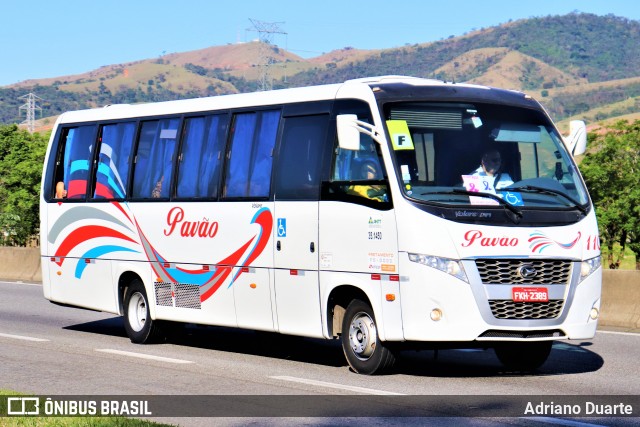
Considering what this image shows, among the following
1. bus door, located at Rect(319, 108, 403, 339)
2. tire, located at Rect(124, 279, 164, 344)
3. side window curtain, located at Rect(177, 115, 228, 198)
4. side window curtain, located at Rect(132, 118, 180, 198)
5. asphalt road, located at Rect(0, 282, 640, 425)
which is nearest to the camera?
asphalt road, located at Rect(0, 282, 640, 425)

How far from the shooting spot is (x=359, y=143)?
12094mm

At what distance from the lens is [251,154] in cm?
1421

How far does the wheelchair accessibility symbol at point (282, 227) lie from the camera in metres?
13.4

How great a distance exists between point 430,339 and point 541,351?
1797 mm

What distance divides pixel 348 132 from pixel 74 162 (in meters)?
7.18

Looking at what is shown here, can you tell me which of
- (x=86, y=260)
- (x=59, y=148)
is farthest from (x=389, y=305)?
(x=59, y=148)

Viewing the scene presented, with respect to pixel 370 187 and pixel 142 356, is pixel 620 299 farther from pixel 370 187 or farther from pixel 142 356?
pixel 142 356

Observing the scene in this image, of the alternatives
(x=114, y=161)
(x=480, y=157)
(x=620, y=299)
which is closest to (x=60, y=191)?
(x=114, y=161)

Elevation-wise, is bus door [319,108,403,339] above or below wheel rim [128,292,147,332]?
above

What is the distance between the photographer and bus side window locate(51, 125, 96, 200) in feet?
57.7

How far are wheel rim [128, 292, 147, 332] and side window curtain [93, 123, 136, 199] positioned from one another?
1392 millimetres

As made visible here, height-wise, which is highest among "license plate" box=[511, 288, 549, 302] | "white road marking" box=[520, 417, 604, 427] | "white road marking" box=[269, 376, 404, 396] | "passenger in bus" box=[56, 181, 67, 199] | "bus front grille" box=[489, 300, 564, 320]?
"passenger in bus" box=[56, 181, 67, 199]

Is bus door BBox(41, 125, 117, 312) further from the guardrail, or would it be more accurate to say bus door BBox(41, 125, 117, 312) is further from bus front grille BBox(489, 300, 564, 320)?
the guardrail

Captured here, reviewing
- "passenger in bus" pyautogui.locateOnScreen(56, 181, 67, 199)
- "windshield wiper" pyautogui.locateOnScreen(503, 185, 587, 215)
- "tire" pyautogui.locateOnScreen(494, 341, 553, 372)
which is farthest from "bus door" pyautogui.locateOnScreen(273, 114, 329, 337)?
"passenger in bus" pyautogui.locateOnScreen(56, 181, 67, 199)
